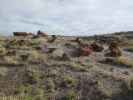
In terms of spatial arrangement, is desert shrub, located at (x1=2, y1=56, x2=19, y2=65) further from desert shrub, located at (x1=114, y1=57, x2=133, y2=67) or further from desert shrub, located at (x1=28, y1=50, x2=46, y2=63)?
desert shrub, located at (x1=114, y1=57, x2=133, y2=67)

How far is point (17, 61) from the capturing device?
2692 cm

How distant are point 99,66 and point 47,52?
6.21 m

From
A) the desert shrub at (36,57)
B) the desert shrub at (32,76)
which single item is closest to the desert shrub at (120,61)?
the desert shrub at (36,57)

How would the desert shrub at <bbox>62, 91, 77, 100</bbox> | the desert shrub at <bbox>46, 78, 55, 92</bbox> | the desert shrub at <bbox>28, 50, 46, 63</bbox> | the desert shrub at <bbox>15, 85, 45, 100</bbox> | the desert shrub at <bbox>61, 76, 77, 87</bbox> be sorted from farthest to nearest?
the desert shrub at <bbox>28, 50, 46, 63</bbox> → the desert shrub at <bbox>61, 76, 77, 87</bbox> → the desert shrub at <bbox>46, 78, 55, 92</bbox> → the desert shrub at <bbox>62, 91, 77, 100</bbox> → the desert shrub at <bbox>15, 85, 45, 100</bbox>

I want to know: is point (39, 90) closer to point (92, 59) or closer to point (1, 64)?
point (1, 64)

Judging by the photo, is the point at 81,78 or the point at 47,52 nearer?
the point at 81,78

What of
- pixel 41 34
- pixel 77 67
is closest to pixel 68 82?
pixel 77 67

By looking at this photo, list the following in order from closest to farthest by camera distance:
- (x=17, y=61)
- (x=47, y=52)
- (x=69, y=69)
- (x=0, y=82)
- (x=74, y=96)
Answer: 1. (x=74, y=96)
2. (x=0, y=82)
3. (x=69, y=69)
4. (x=17, y=61)
5. (x=47, y=52)

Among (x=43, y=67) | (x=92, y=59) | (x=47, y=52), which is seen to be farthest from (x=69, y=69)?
(x=47, y=52)

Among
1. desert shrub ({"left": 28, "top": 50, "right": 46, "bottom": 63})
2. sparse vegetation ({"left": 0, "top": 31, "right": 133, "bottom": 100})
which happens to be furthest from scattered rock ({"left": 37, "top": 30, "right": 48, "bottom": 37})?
desert shrub ({"left": 28, "top": 50, "right": 46, "bottom": 63})

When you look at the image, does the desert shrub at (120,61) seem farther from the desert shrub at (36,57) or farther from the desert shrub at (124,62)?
the desert shrub at (36,57)

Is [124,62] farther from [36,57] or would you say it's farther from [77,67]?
[36,57]

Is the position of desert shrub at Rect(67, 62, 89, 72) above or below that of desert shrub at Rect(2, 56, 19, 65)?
below

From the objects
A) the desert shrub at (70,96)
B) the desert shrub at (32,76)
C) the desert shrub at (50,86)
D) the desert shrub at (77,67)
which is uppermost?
the desert shrub at (77,67)
